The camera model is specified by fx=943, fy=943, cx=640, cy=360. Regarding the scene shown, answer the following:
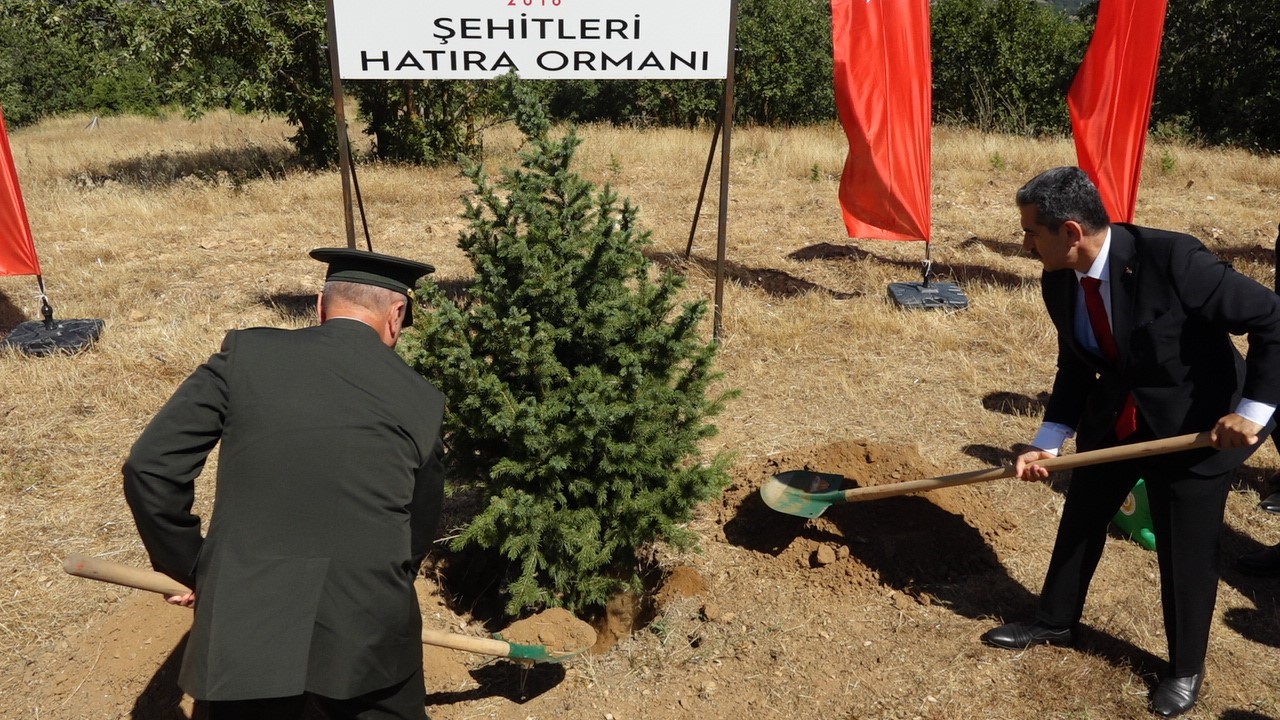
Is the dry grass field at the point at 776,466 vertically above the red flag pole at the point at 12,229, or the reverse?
the red flag pole at the point at 12,229

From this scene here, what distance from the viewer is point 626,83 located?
2356 centimetres

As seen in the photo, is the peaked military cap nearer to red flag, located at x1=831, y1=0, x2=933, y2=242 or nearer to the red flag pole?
the red flag pole

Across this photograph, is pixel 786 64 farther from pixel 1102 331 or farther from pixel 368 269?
pixel 368 269

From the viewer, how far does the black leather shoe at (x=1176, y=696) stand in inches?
134

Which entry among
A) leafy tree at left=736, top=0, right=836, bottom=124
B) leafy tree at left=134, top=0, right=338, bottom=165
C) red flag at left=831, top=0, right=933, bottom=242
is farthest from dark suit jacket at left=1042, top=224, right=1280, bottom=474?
leafy tree at left=736, top=0, right=836, bottom=124

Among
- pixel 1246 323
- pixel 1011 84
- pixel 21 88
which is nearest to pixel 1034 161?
pixel 1011 84

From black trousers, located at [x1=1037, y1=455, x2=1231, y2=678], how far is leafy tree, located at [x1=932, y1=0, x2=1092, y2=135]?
1749 cm

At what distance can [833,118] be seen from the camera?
22266mm

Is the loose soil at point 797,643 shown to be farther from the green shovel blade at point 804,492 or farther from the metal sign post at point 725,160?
the metal sign post at point 725,160

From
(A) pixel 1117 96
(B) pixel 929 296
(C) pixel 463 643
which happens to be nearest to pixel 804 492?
(C) pixel 463 643

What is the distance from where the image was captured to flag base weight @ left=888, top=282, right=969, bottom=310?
7766mm

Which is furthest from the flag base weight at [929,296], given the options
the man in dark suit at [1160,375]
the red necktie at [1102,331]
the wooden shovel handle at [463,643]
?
the wooden shovel handle at [463,643]

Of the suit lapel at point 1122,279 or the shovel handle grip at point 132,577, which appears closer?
the shovel handle grip at point 132,577

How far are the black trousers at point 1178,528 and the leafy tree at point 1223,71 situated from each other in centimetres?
1762
